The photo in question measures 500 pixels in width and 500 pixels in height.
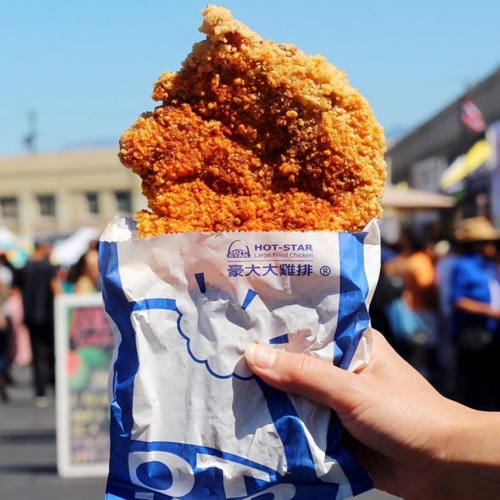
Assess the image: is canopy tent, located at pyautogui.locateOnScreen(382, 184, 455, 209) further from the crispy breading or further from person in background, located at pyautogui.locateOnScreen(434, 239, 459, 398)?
the crispy breading

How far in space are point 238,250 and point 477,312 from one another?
732 cm

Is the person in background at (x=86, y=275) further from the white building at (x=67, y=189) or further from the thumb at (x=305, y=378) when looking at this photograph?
the white building at (x=67, y=189)

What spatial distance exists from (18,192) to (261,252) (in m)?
55.3

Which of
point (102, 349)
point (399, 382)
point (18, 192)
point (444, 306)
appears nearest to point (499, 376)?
point (444, 306)

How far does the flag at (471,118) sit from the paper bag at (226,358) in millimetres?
19899

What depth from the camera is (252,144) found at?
2.15m

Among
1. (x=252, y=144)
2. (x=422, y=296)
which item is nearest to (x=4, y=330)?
(x=422, y=296)

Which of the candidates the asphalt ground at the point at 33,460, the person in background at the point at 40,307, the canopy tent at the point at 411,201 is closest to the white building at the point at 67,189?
the canopy tent at the point at 411,201

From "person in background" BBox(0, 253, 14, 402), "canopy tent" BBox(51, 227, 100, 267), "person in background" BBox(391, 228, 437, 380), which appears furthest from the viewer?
"canopy tent" BBox(51, 227, 100, 267)

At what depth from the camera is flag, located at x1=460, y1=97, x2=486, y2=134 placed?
69.9 feet

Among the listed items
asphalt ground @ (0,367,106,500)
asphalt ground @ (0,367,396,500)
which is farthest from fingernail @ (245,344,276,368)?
asphalt ground @ (0,367,106,500)

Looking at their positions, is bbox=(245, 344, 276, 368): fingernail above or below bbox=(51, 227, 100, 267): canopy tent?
above

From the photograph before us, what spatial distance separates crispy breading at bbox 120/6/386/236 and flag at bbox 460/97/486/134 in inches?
779

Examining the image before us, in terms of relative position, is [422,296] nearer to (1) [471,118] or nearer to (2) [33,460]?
(2) [33,460]
